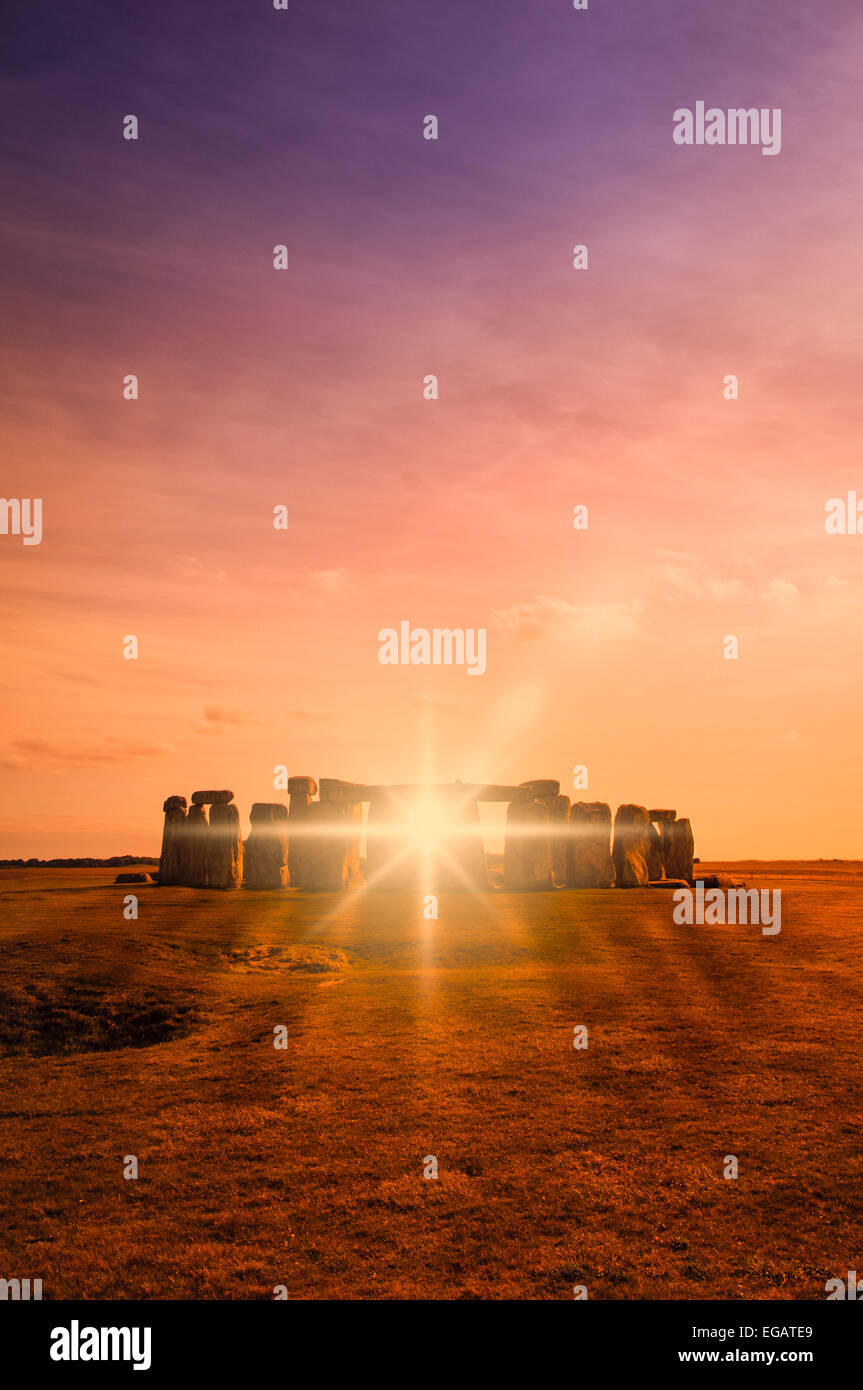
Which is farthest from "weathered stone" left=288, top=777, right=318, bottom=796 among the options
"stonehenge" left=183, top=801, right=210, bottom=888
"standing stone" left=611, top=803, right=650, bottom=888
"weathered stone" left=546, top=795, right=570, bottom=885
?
"standing stone" left=611, top=803, right=650, bottom=888

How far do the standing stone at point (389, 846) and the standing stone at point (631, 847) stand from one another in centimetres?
774

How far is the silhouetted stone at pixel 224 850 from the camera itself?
114 feet

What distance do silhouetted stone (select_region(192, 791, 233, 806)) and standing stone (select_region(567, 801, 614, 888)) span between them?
44.6 ft

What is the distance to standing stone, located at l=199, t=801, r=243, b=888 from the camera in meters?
34.8

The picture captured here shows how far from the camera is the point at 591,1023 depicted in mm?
15148

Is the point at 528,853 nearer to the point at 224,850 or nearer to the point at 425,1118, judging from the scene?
the point at 224,850

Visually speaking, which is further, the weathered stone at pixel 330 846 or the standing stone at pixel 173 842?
the standing stone at pixel 173 842

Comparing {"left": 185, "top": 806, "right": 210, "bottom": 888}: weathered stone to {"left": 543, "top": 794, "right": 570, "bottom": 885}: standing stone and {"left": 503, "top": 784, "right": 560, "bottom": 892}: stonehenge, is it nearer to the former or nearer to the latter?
{"left": 503, "top": 784, "right": 560, "bottom": 892}: stonehenge

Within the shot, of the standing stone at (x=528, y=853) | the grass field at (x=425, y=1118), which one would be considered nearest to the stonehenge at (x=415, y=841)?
the standing stone at (x=528, y=853)

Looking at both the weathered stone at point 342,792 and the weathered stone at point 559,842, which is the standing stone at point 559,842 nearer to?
the weathered stone at point 559,842

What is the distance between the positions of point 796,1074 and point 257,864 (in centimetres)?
2513

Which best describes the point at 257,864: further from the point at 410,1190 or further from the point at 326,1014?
the point at 410,1190

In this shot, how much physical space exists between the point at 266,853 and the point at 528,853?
10.1 metres
